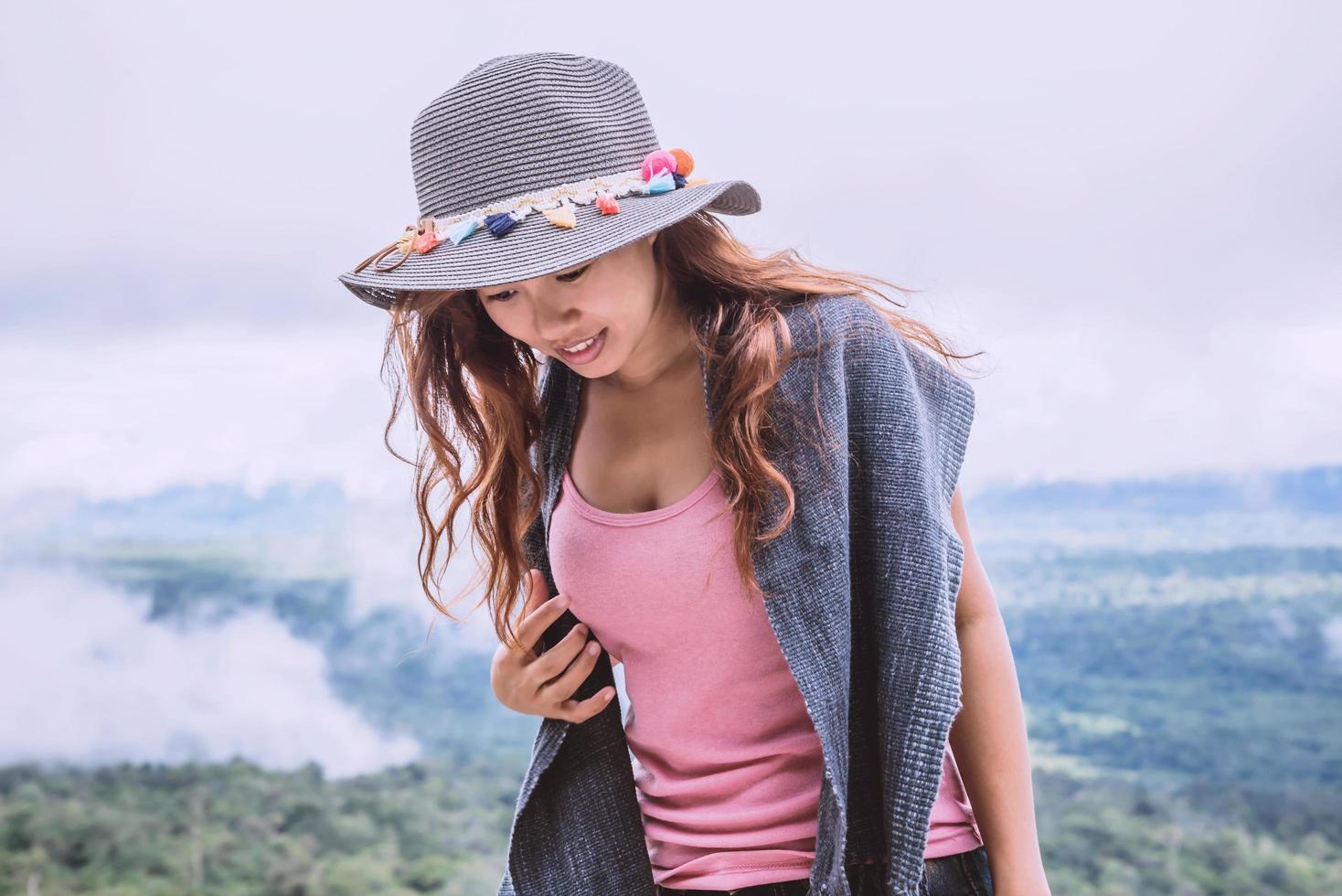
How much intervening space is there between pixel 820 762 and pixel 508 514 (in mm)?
349

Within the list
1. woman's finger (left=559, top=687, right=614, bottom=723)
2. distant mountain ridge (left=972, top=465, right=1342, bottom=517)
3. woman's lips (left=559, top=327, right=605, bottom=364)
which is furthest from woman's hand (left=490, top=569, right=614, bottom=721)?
distant mountain ridge (left=972, top=465, right=1342, bottom=517)

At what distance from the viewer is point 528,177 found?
0.89 metres

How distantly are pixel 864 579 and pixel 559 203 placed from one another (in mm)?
357

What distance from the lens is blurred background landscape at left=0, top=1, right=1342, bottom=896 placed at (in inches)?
85.7

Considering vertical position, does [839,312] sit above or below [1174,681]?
above

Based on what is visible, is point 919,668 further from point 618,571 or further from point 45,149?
point 45,149

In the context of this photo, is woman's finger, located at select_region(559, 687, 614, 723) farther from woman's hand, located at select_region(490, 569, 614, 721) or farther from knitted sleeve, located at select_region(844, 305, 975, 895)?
knitted sleeve, located at select_region(844, 305, 975, 895)

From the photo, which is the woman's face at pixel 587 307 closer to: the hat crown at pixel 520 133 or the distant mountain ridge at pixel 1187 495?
the hat crown at pixel 520 133

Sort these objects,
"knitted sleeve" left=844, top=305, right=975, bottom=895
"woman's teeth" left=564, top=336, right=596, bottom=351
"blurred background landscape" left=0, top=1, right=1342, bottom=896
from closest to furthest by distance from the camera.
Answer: "knitted sleeve" left=844, top=305, right=975, bottom=895 < "woman's teeth" left=564, top=336, right=596, bottom=351 < "blurred background landscape" left=0, top=1, right=1342, bottom=896

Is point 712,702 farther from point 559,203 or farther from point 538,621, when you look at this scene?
point 559,203

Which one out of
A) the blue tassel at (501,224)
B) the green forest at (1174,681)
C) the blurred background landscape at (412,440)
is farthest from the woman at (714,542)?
the green forest at (1174,681)

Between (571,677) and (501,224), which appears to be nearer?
(501,224)

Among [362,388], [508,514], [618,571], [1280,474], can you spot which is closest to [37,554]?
[362,388]

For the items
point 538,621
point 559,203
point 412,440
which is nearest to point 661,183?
point 559,203
